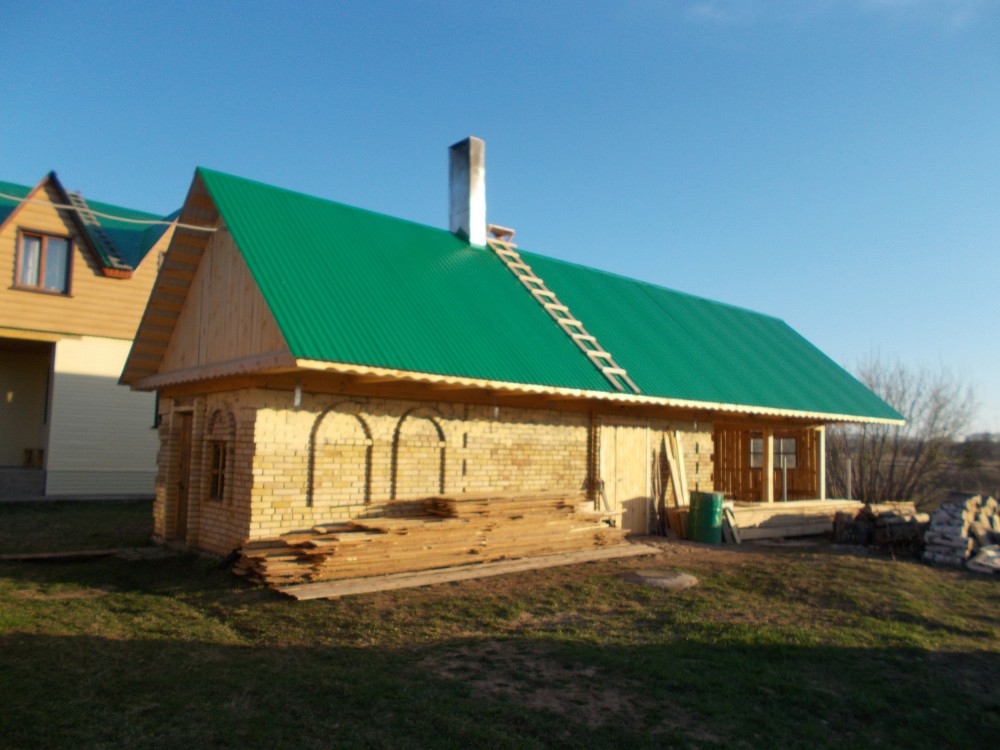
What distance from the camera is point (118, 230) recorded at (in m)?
25.0

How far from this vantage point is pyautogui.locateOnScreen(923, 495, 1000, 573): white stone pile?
14227 millimetres

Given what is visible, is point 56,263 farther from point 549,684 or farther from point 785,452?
point 785,452

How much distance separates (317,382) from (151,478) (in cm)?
1391

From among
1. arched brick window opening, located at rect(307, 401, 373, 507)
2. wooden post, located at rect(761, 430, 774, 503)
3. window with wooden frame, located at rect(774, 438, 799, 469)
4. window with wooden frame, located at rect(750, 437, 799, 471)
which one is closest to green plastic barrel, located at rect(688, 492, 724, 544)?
wooden post, located at rect(761, 430, 774, 503)

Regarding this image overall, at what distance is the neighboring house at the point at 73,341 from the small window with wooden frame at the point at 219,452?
10.0m

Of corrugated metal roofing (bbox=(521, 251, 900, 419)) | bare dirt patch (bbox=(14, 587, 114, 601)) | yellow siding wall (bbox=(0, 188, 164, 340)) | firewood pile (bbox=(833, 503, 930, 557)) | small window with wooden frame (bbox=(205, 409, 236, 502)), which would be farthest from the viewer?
yellow siding wall (bbox=(0, 188, 164, 340))

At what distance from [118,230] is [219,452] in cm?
1565

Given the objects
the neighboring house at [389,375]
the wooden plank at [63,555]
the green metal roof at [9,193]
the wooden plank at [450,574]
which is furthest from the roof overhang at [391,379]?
the green metal roof at [9,193]

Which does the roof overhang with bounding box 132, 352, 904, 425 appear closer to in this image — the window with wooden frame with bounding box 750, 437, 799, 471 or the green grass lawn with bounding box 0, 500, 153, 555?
the green grass lawn with bounding box 0, 500, 153, 555

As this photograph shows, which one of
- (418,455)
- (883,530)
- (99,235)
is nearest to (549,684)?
(418,455)

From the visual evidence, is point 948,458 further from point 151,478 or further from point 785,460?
point 151,478

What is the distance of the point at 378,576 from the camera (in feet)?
35.1

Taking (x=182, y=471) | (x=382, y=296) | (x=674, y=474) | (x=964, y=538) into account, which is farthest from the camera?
(x=674, y=474)

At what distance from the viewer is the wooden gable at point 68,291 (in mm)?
20425
